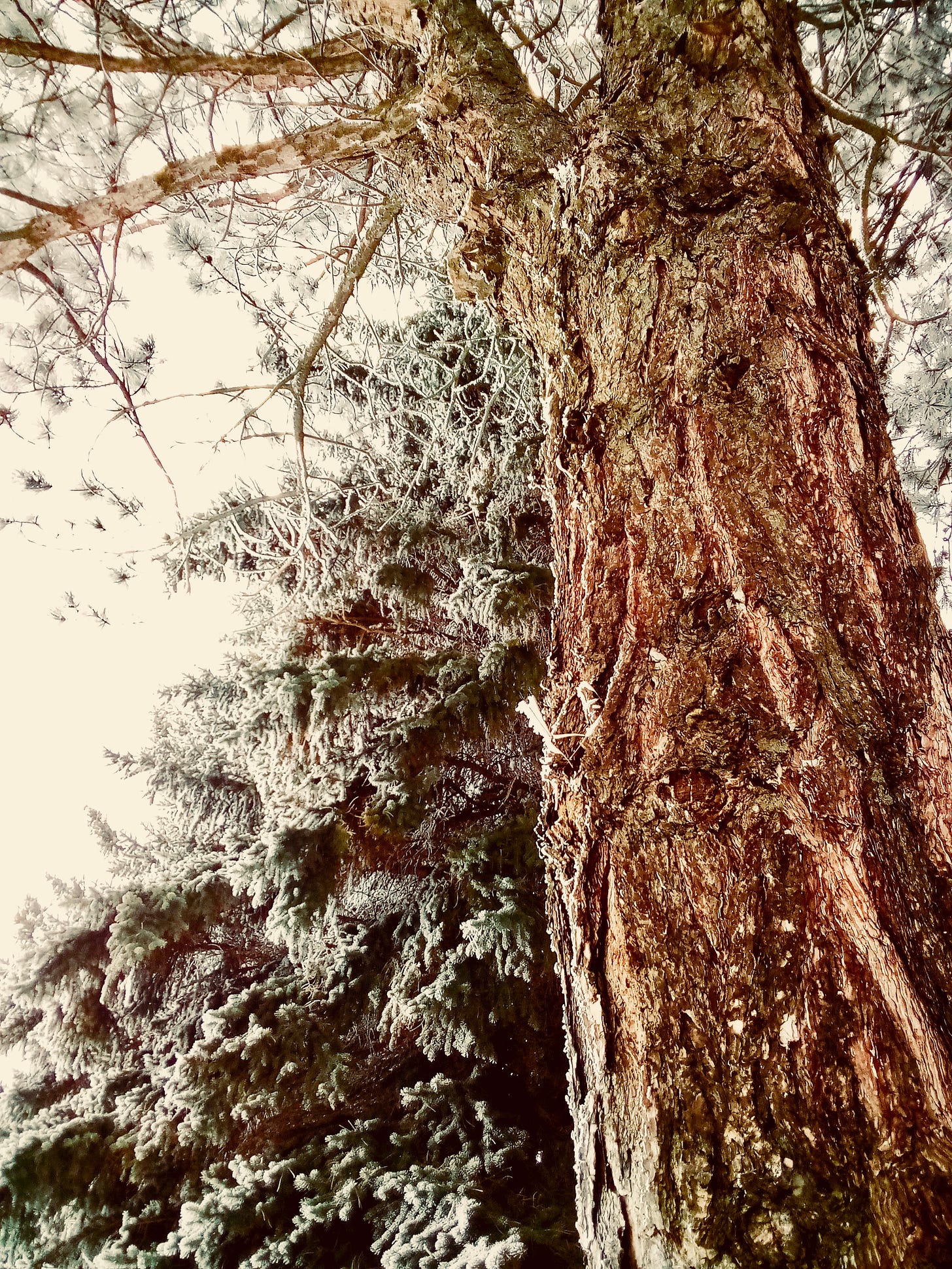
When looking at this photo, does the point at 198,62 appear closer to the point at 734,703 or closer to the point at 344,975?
the point at 734,703

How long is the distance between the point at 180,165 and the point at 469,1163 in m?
3.36

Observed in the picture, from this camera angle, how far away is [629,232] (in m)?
1.14

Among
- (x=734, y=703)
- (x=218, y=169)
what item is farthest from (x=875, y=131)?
(x=734, y=703)

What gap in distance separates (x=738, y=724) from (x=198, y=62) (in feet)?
7.65

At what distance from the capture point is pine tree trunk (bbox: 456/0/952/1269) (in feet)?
2.09

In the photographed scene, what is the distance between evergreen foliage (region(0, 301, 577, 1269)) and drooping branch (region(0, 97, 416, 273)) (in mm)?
863

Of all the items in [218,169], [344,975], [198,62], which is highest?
[198,62]

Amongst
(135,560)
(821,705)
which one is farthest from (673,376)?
(135,560)

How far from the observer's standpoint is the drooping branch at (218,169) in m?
1.70

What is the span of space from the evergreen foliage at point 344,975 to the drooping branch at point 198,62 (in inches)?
36.5

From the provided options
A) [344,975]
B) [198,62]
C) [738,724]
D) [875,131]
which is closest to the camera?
[738,724]

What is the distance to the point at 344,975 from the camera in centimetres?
315

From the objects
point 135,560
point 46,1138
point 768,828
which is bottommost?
point 46,1138

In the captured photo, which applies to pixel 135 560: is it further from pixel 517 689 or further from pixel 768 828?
pixel 768 828
